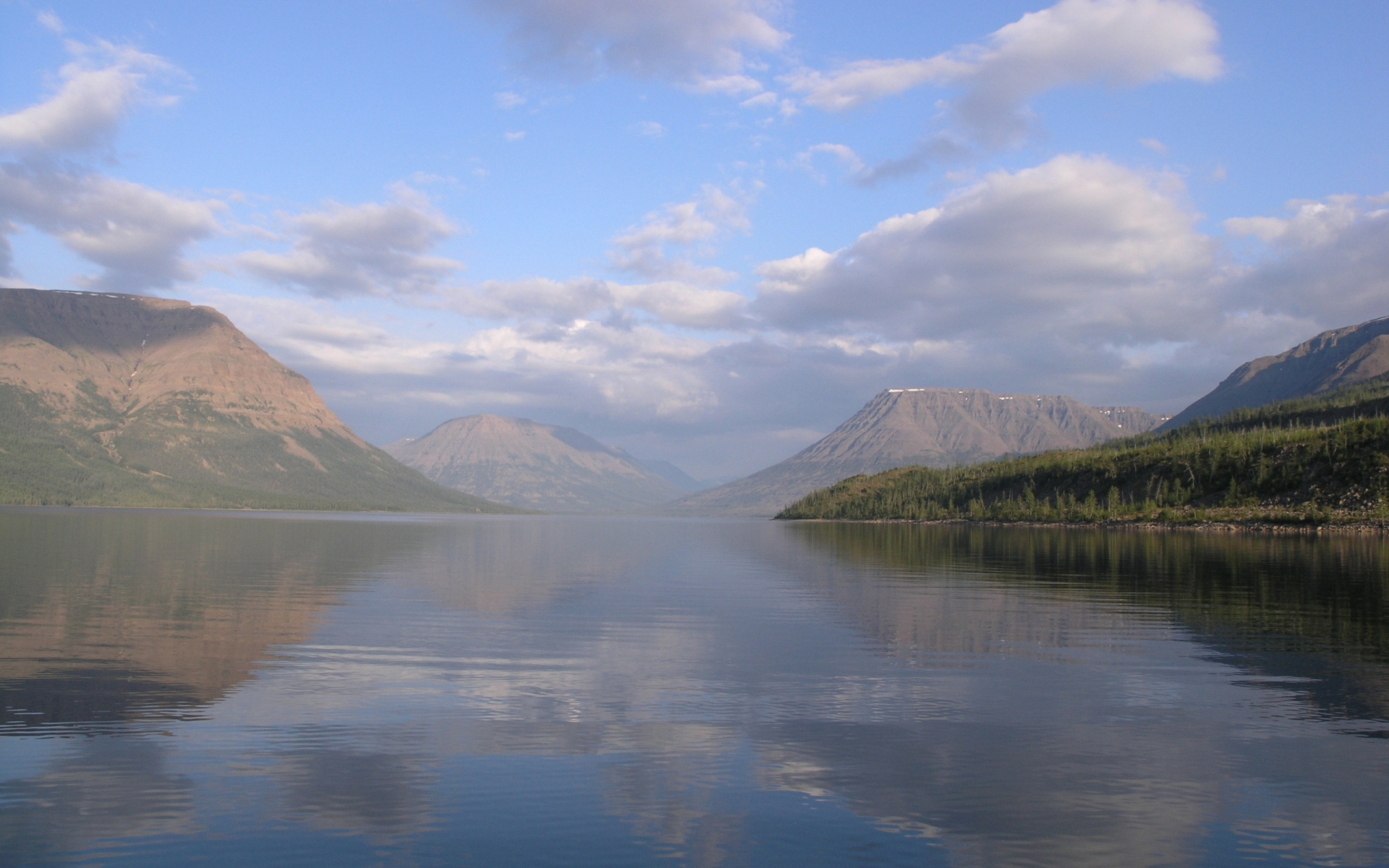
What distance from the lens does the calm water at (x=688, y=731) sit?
12.2m

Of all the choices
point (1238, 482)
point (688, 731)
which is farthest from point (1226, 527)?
point (688, 731)

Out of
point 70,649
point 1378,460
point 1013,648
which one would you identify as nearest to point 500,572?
point 70,649

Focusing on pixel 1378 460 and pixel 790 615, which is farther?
pixel 1378 460

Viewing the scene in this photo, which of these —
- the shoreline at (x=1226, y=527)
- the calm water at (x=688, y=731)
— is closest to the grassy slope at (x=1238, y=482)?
the shoreline at (x=1226, y=527)

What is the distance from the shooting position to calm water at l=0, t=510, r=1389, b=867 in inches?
480

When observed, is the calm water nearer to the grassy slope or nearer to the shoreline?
the shoreline

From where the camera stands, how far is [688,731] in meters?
17.4

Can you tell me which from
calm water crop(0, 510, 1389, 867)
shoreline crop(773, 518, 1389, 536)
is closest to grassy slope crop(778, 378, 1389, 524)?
shoreline crop(773, 518, 1389, 536)

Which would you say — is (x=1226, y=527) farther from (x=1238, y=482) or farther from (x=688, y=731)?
(x=688, y=731)

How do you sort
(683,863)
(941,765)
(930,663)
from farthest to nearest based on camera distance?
(930,663) < (941,765) < (683,863)

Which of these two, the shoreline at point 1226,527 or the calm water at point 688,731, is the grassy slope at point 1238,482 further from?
the calm water at point 688,731

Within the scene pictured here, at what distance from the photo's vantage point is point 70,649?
2439 cm

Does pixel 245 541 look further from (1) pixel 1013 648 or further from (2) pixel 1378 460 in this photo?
(2) pixel 1378 460

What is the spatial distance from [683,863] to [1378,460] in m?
153
